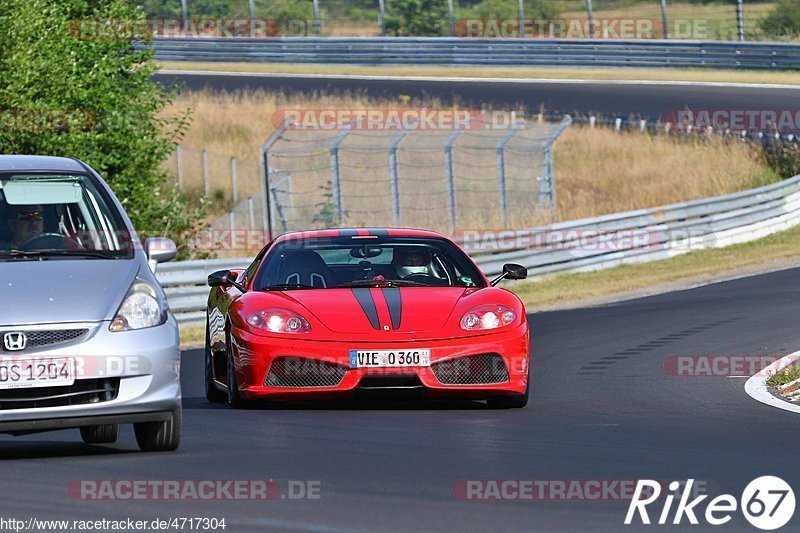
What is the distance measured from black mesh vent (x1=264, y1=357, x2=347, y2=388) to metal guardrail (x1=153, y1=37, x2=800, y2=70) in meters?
32.9

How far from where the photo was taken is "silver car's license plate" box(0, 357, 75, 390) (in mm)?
7891

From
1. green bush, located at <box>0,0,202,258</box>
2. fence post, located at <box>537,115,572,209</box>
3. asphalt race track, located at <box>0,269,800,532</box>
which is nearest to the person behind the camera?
asphalt race track, located at <box>0,269,800,532</box>

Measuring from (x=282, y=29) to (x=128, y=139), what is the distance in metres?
32.9

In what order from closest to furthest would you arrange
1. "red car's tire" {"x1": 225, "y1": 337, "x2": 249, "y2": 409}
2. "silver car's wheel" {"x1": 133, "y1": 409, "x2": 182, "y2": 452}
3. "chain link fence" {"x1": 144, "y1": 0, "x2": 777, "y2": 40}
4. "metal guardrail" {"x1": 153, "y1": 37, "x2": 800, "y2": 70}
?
1. "silver car's wheel" {"x1": 133, "y1": 409, "x2": 182, "y2": 452}
2. "red car's tire" {"x1": 225, "y1": 337, "x2": 249, "y2": 409}
3. "metal guardrail" {"x1": 153, "y1": 37, "x2": 800, "y2": 70}
4. "chain link fence" {"x1": 144, "y1": 0, "x2": 777, "y2": 40}

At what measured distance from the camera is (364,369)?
1036cm

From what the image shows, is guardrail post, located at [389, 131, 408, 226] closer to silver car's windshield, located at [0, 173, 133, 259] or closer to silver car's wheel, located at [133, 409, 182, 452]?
silver car's windshield, located at [0, 173, 133, 259]

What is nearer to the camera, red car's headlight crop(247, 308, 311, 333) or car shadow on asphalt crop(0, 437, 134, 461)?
car shadow on asphalt crop(0, 437, 134, 461)

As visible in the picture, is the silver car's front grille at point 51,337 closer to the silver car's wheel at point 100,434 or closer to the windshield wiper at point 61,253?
the windshield wiper at point 61,253

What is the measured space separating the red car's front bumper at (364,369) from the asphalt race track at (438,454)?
0.55 feet

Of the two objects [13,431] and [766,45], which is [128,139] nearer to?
[13,431]

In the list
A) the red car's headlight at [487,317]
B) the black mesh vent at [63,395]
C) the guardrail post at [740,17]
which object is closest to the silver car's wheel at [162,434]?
the black mesh vent at [63,395]

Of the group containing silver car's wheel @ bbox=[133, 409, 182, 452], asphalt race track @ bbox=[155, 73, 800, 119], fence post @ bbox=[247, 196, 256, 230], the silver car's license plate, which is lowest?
fence post @ bbox=[247, 196, 256, 230]

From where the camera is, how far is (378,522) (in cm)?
628

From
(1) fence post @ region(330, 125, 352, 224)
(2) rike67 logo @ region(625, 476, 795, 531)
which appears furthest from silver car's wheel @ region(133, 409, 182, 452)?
(1) fence post @ region(330, 125, 352, 224)
